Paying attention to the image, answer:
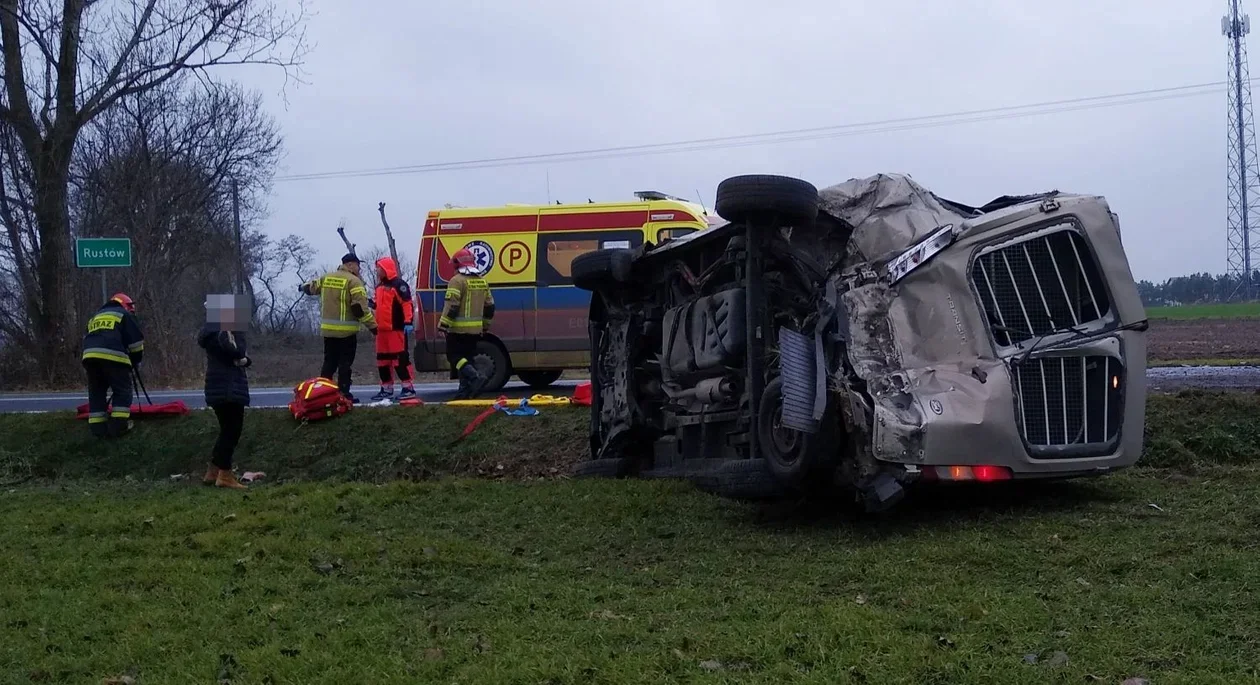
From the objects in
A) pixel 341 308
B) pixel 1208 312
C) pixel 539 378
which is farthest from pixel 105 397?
pixel 1208 312

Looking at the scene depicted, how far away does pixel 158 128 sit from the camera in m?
30.7

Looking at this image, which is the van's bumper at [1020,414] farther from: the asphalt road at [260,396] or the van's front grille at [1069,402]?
the asphalt road at [260,396]

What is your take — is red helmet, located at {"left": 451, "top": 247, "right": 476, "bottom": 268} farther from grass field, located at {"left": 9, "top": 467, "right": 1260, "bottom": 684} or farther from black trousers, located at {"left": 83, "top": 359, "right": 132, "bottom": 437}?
grass field, located at {"left": 9, "top": 467, "right": 1260, "bottom": 684}

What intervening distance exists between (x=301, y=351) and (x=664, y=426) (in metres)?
40.1

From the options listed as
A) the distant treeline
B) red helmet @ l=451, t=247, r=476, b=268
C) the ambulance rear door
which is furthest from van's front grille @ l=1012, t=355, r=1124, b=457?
the distant treeline

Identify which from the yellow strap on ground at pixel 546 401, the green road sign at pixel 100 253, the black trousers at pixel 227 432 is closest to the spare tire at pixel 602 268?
the yellow strap on ground at pixel 546 401

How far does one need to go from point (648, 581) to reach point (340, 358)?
291 inches

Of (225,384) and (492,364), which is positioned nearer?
(225,384)

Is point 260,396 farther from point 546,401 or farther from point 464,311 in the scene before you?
point 546,401

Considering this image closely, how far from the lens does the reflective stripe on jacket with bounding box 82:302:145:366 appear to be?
11.2 m

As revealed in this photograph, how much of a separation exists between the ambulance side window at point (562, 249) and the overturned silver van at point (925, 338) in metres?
7.25

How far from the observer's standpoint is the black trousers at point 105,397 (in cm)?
1143

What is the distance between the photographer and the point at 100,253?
666 inches

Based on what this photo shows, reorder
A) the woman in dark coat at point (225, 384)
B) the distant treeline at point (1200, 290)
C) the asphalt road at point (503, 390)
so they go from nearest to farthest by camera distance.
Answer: the woman in dark coat at point (225, 384) < the asphalt road at point (503, 390) < the distant treeline at point (1200, 290)
